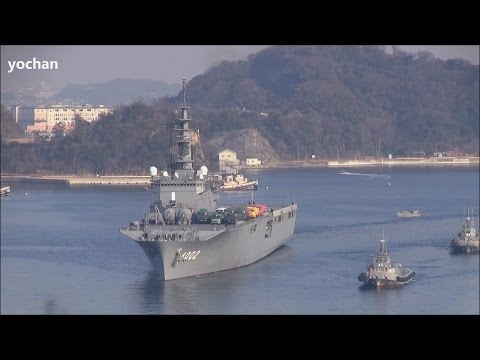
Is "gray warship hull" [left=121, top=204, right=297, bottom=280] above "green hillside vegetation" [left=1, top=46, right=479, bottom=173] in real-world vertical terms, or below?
below

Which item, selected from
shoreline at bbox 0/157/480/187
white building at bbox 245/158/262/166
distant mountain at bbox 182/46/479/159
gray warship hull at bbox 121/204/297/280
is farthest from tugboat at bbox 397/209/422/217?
white building at bbox 245/158/262/166

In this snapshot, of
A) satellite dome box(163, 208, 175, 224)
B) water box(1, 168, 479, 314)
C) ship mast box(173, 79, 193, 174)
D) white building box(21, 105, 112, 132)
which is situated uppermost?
white building box(21, 105, 112, 132)

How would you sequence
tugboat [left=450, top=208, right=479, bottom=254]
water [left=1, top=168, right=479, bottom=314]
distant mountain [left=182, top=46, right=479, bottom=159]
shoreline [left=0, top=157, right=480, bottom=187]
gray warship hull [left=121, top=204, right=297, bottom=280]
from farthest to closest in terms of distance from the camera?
distant mountain [left=182, top=46, right=479, bottom=159], shoreline [left=0, top=157, right=480, bottom=187], tugboat [left=450, top=208, right=479, bottom=254], gray warship hull [left=121, top=204, right=297, bottom=280], water [left=1, top=168, right=479, bottom=314]

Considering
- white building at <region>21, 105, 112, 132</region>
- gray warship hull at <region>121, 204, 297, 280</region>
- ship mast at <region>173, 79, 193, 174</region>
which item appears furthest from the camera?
white building at <region>21, 105, 112, 132</region>

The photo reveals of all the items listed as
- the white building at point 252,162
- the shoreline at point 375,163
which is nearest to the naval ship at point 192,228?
the shoreline at point 375,163

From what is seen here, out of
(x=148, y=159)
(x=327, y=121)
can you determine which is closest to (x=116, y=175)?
(x=148, y=159)

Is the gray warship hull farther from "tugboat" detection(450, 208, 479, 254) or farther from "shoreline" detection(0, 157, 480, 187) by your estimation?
"shoreline" detection(0, 157, 480, 187)

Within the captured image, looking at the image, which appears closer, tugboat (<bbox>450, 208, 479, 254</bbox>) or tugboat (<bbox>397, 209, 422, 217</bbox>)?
tugboat (<bbox>450, 208, 479, 254</bbox>)
